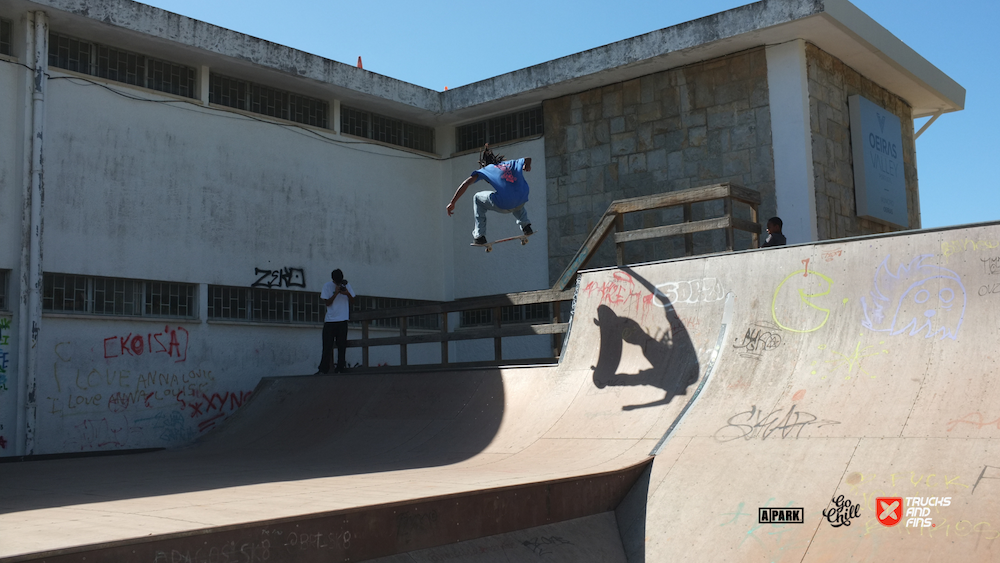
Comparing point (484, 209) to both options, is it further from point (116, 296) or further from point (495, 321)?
point (116, 296)

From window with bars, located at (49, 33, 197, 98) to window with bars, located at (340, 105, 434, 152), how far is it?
10.5ft

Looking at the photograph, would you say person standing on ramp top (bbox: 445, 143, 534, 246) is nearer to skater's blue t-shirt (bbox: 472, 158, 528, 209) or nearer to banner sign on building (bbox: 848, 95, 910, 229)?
skater's blue t-shirt (bbox: 472, 158, 528, 209)

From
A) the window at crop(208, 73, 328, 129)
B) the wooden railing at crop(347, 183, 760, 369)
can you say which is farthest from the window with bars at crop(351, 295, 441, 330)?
the wooden railing at crop(347, 183, 760, 369)

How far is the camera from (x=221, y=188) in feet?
45.4

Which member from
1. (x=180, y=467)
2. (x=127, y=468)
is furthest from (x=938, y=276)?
(x=127, y=468)

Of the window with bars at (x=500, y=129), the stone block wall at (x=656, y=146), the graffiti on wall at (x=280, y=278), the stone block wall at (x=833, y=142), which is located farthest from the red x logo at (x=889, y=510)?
the window with bars at (x=500, y=129)

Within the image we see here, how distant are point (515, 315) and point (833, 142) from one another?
6620 mm

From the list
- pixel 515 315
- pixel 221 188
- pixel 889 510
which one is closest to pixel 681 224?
pixel 889 510

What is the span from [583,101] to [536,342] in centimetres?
459

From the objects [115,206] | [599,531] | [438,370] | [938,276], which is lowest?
[599,531]

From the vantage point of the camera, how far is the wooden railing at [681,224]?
31.6ft

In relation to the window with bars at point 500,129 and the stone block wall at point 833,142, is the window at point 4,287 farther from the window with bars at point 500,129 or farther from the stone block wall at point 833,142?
the stone block wall at point 833,142

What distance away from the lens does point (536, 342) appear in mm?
15758

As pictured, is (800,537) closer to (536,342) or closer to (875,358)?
(875,358)
